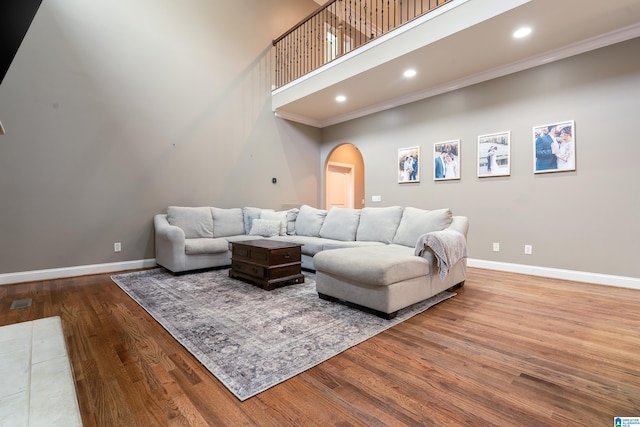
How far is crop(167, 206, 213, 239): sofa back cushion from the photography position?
4.36 m

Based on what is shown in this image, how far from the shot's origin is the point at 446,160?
15.9 ft

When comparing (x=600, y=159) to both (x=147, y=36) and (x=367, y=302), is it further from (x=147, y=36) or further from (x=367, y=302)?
(x=147, y=36)

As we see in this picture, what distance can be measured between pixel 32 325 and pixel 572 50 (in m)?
6.17

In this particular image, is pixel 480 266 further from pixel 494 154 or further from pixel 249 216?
pixel 249 216

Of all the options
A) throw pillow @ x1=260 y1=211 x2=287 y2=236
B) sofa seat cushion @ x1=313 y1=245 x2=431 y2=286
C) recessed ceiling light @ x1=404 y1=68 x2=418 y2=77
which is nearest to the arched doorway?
throw pillow @ x1=260 y1=211 x2=287 y2=236

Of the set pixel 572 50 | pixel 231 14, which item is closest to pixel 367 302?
pixel 572 50

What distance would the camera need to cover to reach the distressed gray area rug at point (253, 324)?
170cm

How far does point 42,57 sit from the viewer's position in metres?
3.65

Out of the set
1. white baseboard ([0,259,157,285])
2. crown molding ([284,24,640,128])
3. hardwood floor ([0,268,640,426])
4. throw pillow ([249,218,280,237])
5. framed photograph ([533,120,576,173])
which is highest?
crown molding ([284,24,640,128])

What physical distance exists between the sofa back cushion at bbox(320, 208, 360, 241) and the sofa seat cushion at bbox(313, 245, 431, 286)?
128 centimetres

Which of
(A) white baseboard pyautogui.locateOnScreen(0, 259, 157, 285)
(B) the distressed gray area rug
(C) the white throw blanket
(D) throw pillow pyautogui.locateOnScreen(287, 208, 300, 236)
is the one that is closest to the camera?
(B) the distressed gray area rug

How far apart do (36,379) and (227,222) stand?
11.0 ft

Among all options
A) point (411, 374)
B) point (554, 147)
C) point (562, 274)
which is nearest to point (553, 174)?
point (554, 147)

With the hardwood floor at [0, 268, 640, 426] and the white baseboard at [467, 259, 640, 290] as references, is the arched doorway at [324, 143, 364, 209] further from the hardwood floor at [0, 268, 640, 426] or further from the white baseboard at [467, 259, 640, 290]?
the hardwood floor at [0, 268, 640, 426]
